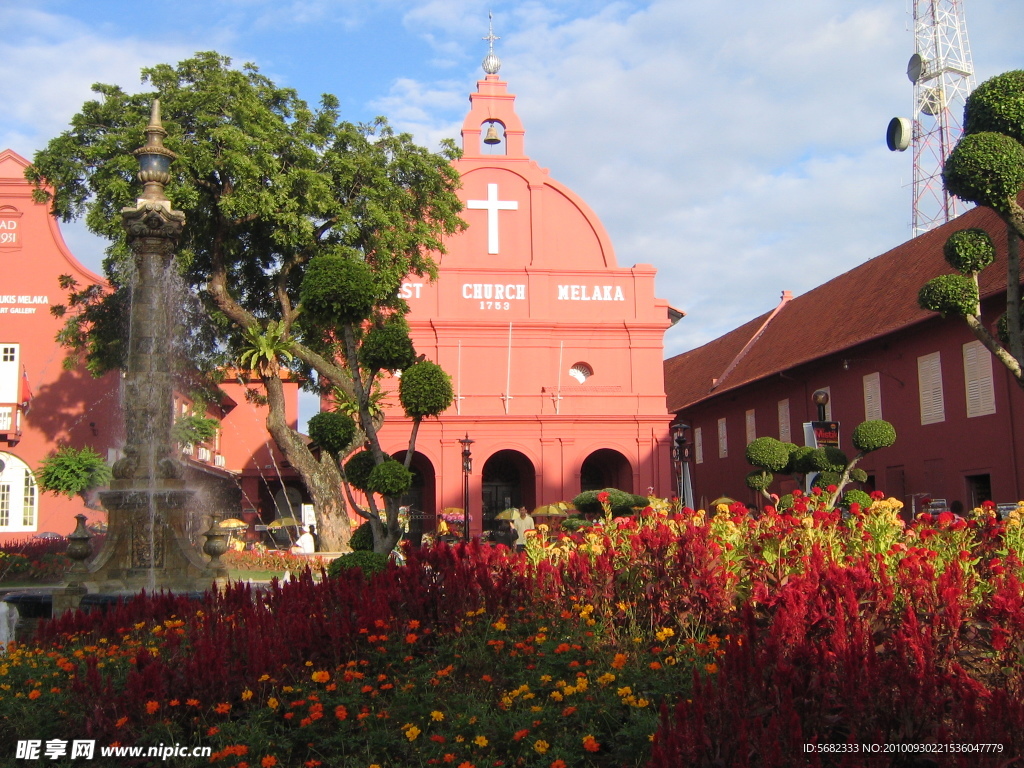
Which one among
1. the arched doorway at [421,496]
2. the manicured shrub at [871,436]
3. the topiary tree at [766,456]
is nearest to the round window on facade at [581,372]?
the arched doorway at [421,496]

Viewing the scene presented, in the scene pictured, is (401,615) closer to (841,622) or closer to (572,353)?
(841,622)

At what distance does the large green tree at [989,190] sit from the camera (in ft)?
32.3

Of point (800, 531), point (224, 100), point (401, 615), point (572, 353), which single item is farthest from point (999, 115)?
point (572, 353)

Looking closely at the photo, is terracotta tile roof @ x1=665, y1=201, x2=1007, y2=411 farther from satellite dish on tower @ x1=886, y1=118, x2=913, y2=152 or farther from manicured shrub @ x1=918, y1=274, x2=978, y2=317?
manicured shrub @ x1=918, y1=274, x2=978, y2=317

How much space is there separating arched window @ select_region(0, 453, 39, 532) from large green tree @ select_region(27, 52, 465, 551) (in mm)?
4764

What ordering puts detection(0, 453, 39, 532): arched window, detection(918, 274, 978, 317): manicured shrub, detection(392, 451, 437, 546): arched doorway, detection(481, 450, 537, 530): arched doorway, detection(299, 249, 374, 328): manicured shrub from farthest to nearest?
detection(481, 450, 537, 530): arched doorway → detection(392, 451, 437, 546): arched doorway → detection(0, 453, 39, 532): arched window → detection(918, 274, 978, 317): manicured shrub → detection(299, 249, 374, 328): manicured shrub

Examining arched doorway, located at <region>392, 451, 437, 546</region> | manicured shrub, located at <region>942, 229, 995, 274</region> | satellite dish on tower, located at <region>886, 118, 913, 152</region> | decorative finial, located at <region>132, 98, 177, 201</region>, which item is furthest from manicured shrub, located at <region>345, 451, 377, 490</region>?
satellite dish on tower, located at <region>886, 118, 913, 152</region>

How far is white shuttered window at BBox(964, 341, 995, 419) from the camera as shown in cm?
1864

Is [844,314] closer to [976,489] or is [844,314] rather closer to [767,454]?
[976,489]

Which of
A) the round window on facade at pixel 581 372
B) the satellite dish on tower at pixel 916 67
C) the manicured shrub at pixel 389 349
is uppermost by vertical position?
the satellite dish on tower at pixel 916 67

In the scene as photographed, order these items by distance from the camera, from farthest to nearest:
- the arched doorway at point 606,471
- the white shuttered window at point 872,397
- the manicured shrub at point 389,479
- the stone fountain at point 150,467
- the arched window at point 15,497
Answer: the arched doorway at point 606,471 → the arched window at point 15,497 → the white shuttered window at point 872,397 → the stone fountain at point 150,467 → the manicured shrub at point 389,479

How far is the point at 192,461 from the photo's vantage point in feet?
90.6

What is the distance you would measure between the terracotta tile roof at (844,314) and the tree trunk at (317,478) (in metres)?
12.6

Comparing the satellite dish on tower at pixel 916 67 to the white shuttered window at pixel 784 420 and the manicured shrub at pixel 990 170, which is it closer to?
the white shuttered window at pixel 784 420
